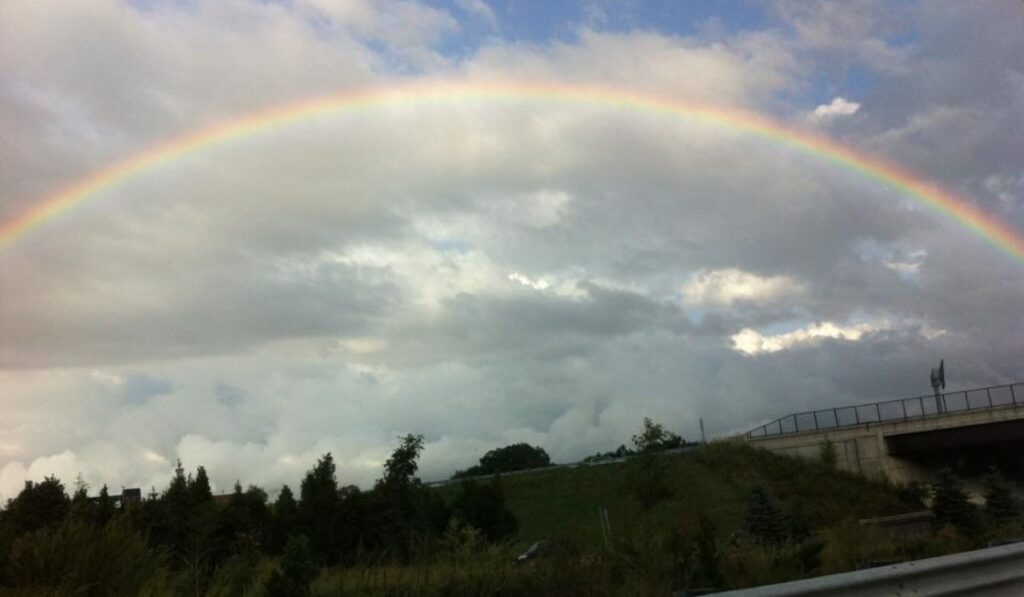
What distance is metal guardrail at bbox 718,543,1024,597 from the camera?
24.6ft

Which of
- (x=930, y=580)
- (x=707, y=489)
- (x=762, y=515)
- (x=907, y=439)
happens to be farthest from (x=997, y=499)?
(x=930, y=580)

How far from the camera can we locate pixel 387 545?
14.9 m

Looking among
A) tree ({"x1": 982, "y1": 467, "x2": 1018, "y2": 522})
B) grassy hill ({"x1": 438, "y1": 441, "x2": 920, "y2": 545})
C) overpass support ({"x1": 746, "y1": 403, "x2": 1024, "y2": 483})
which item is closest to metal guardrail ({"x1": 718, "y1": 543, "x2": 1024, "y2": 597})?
tree ({"x1": 982, "y1": 467, "x2": 1018, "y2": 522})

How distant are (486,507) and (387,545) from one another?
16.7 metres

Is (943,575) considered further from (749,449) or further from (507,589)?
(749,449)

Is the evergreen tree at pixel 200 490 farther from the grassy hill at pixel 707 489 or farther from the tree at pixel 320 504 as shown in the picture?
the grassy hill at pixel 707 489

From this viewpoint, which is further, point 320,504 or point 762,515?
point 762,515

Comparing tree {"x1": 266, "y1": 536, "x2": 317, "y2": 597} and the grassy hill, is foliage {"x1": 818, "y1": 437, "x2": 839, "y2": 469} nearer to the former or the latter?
the grassy hill

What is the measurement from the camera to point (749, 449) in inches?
2507

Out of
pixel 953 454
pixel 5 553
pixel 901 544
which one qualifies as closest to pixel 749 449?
pixel 953 454

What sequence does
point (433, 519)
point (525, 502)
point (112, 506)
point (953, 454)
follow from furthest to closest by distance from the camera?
point (953, 454) → point (525, 502) → point (433, 519) → point (112, 506)

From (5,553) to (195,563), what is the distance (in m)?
1.86

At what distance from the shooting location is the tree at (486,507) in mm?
30609

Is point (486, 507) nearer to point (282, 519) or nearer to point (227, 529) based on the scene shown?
point (282, 519)
